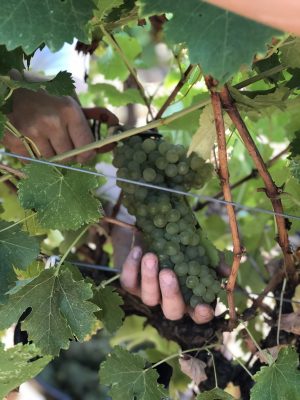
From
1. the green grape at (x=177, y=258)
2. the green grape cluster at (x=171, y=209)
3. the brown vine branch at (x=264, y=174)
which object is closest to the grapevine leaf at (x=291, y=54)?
the brown vine branch at (x=264, y=174)

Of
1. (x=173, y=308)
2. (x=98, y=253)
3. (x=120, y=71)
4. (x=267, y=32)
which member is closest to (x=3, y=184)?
(x=98, y=253)

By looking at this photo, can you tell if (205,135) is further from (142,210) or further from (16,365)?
(16,365)

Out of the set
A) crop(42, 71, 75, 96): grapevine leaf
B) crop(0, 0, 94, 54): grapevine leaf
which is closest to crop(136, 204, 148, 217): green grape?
crop(42, 71, 75, 96): grapevine leaf

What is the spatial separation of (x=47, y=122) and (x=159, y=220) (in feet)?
0.83

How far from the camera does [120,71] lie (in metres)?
1.48

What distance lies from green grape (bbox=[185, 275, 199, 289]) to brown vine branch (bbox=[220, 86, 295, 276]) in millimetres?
132

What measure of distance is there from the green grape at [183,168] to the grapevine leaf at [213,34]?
35 cm

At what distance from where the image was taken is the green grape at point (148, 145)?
3.15ft

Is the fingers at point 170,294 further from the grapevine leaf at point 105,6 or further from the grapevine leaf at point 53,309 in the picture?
the grapevine leaf at point 105,6

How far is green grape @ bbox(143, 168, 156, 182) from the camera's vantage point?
0.94 metres

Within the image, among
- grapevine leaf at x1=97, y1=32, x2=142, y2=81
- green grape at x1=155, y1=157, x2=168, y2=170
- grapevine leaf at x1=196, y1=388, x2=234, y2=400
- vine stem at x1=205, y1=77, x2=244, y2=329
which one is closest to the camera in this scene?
vine stem at x1=205, y1=77, x2=244, y2=329

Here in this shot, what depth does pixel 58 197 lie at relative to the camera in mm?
832

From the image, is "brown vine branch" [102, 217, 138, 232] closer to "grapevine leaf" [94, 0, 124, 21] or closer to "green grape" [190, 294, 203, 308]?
"green grape" [190, 294, 203, 308]

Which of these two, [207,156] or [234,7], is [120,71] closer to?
[207,156]
